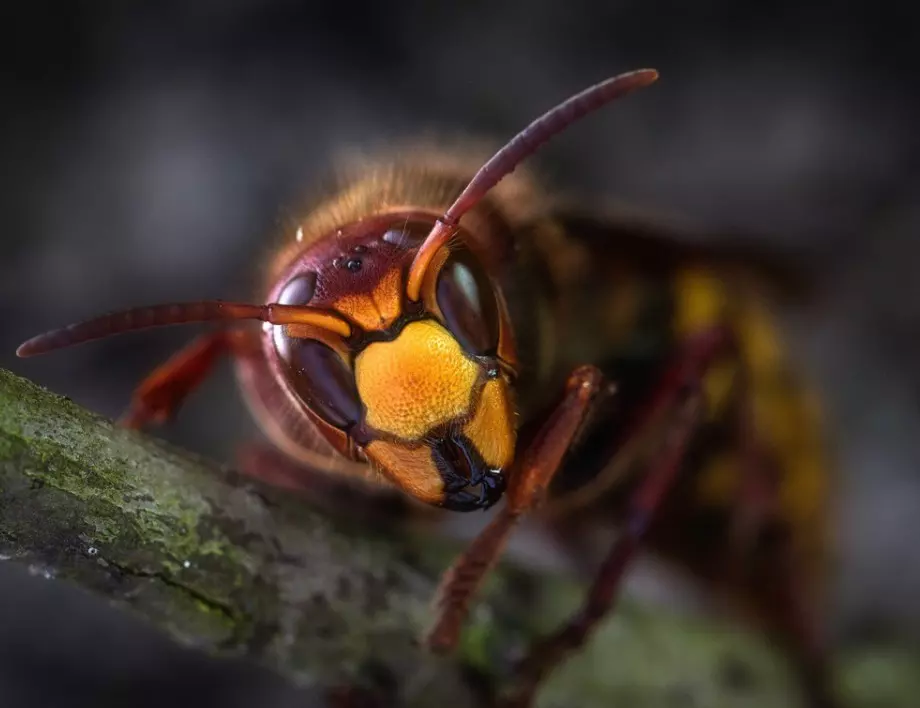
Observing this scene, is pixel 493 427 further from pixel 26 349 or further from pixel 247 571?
pixel 26 349

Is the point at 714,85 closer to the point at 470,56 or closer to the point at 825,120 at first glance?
the point at 825,120

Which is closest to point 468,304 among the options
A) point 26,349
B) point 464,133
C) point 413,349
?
point 413,349

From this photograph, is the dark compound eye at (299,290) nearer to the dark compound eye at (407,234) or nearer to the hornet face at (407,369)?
the hornet face at (407,369)

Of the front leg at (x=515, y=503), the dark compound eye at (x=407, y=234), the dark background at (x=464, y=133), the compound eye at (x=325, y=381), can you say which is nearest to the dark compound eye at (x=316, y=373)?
the compound eye at (x=325, y=381)

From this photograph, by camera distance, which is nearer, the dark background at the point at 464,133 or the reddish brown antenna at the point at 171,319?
the reddish brown antenna at the point at 171,319

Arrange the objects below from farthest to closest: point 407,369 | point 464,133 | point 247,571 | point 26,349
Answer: point 464,133
point 247,571
point 407,369
point 26,349

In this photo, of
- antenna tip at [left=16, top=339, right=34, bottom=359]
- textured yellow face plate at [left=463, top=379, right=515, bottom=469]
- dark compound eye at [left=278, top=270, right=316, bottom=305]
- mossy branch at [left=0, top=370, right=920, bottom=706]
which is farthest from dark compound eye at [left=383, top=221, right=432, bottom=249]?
antenna tip at [left=16, top=339, right=34, bottom=359]
